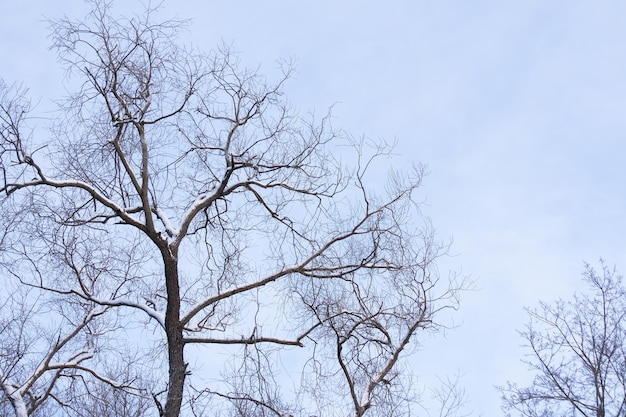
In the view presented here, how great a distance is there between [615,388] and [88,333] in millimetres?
11381

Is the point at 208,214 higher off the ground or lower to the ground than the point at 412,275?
higher

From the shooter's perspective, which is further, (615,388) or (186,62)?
(615,388)

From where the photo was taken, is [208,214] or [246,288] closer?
[246,288]

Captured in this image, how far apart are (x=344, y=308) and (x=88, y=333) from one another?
19.4 feet

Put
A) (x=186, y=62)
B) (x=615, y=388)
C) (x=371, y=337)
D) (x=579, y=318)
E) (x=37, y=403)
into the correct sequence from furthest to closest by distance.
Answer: (x=579, y=318) → (x=615, y=388) → (x=37, y=403) → (x=186, y=62) → (x=371, y=337)

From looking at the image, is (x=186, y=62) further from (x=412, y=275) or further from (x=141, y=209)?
(x=412, y=275)

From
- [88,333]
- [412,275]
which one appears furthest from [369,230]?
[88,333]

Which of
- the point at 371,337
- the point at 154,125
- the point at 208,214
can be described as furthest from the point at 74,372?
the point at 371,337

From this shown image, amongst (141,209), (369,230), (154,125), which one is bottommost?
(369,230)

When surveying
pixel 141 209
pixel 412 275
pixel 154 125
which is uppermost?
pixel 154 125

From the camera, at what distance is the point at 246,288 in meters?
9.73

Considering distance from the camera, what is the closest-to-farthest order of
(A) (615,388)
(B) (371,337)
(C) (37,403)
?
(B) (371,337), (C) (37,403), (A) (615,388)

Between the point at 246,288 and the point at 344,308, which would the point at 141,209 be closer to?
the point at 246,288

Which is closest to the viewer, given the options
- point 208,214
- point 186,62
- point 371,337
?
point 371,337
